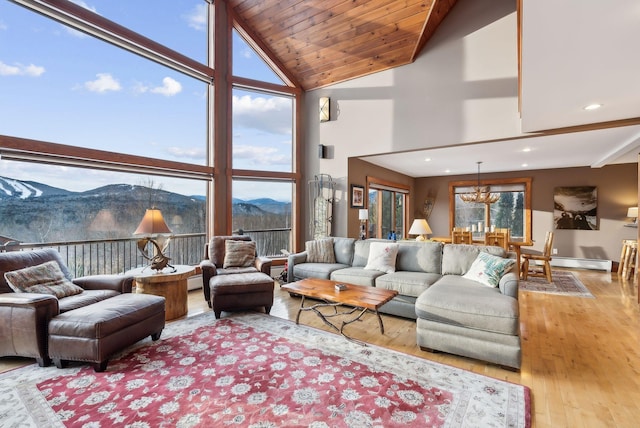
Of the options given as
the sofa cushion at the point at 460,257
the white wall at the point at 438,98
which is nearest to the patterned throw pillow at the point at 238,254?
the white wall at the point at 438,98

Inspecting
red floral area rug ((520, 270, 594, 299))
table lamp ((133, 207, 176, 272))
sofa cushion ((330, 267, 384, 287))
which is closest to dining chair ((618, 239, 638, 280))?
red floral area rug ((520, 270, 594, 299))

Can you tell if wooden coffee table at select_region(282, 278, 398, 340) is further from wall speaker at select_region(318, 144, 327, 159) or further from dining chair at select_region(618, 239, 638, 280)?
dining chair at select_region(618, 239, 638, 280)

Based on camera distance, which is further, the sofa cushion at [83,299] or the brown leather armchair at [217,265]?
the brown leather armchair at [217,265]

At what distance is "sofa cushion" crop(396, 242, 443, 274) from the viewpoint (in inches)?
156

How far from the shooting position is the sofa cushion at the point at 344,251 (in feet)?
15.4

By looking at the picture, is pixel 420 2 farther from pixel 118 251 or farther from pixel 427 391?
pixel 118 251

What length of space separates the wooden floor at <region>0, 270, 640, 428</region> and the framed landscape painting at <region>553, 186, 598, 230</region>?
2.82 metres

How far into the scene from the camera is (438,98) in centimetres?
484

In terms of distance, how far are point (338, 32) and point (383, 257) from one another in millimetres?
3845

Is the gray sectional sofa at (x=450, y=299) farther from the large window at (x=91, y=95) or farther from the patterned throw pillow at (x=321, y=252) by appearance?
the large window at (x=91, y=95)

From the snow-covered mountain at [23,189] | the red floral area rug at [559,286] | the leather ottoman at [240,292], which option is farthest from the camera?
the red floral area rug at [559,286]

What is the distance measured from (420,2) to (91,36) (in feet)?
14.7

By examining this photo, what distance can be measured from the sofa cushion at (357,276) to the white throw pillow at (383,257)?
0.14 meters

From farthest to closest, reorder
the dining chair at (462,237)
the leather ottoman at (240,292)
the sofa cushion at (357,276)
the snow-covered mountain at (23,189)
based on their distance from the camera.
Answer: the dining chair at (462,237) → the sofa cushion at (357,276) → the leather ottoman at (240,292) → the snow-covered mountain at (23,189)
